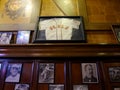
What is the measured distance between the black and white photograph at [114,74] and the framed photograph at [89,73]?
21 cm

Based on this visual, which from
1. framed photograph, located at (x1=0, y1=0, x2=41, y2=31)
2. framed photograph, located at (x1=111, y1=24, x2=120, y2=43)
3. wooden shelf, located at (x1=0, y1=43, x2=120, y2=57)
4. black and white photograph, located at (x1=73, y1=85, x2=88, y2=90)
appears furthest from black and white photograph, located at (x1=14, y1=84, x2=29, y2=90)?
framed photograph, located at (x1=111, y1=24, x2=120, y2=43)

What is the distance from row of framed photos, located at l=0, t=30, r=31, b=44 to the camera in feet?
9.46

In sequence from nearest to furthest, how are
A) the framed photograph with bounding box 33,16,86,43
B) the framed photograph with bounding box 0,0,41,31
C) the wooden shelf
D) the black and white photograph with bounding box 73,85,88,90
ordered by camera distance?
the black and white photograph with bounding box 73,85,88,90
the wooden shelf
the framed photograph with bounding box 33,16,86,43
the framed photograph with bounding box 0,0,41,31

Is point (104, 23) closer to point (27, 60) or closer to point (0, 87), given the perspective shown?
point (27, 60)

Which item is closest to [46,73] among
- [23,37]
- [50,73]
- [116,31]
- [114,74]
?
[50,73]

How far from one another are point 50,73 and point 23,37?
2.96 ft

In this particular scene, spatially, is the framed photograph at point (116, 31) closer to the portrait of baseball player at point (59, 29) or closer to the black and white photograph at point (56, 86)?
the portrait of baseball player at point (59, 29)

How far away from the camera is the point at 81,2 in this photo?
11.2 feet

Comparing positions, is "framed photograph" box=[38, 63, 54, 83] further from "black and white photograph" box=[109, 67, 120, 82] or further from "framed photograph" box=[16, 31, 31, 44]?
"black and white photograph" box=[109, 67, 120, 82]

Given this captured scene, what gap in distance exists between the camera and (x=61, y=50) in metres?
2.49

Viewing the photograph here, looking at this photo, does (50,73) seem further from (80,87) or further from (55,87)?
(80,87)

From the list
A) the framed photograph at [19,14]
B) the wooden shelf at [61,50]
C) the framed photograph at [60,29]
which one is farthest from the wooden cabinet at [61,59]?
the framed photograph at [19,14]

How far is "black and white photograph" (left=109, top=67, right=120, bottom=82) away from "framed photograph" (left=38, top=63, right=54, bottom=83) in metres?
0.85

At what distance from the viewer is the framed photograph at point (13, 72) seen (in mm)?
2367
